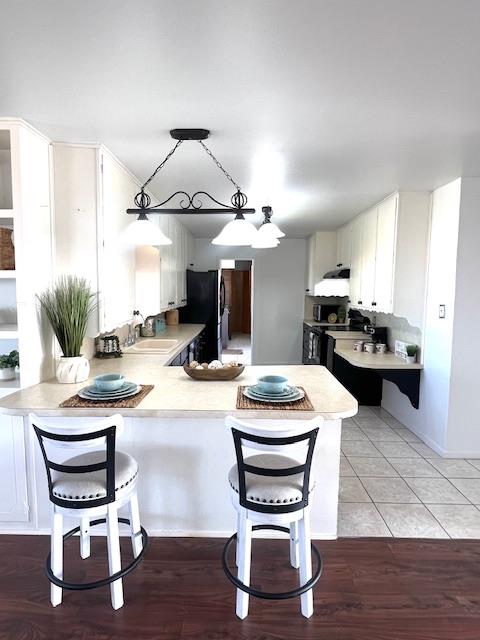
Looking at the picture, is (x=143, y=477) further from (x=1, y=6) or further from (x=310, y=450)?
(x=1, y=6)

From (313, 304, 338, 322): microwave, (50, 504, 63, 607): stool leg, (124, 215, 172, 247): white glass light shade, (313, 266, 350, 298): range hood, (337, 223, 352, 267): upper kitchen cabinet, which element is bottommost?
(50, 504, 63, 607): stool leg

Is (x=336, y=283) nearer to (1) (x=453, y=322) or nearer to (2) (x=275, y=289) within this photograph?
(2) (x=275, y=289)

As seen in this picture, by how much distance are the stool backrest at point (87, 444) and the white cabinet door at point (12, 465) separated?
62 centimetres

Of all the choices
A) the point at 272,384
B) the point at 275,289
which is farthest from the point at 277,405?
the point at 275,289

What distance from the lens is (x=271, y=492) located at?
158 cm

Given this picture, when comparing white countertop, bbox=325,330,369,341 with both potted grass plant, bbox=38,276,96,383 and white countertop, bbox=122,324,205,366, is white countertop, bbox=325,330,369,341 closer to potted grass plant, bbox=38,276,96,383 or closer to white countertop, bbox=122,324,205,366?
white countertop, bbox=122,324,205,366

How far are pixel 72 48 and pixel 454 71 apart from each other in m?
1.49

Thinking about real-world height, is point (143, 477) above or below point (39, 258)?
below

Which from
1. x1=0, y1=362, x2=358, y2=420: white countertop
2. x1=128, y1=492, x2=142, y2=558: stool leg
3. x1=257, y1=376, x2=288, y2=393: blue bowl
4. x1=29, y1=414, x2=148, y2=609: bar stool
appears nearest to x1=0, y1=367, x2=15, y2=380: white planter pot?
x1=0, y1=362, x2=358, y2=420: white countertop

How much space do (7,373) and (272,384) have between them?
5.41 ft

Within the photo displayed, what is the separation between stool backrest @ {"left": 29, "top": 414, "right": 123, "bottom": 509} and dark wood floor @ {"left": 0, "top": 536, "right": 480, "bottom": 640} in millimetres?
539

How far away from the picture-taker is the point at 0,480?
213cm

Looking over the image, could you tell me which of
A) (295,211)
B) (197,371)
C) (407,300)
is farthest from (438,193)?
(197,371)

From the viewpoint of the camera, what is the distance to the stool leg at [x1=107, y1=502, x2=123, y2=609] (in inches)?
65.4
